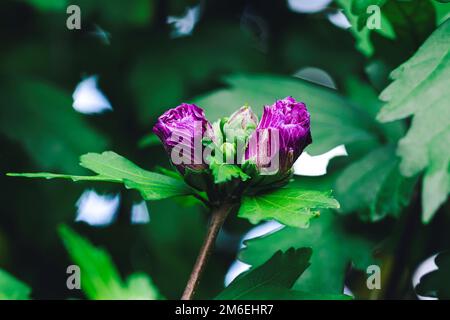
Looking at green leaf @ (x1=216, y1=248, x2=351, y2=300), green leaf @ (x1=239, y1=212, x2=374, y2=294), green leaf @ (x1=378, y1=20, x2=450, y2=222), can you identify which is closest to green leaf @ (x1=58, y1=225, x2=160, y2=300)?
green leaf @ (x1=239, y1=212, x2=374, y2=294)

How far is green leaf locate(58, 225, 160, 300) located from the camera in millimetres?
1019

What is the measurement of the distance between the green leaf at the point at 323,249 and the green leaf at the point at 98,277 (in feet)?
0.66

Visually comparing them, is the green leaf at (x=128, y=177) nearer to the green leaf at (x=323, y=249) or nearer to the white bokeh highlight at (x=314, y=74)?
the green leaf at (x=323, y=249)

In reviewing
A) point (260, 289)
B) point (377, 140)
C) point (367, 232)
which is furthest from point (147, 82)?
point (260, 289)

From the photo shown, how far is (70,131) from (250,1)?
67 centimetres

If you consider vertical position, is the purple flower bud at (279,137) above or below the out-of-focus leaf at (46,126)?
below

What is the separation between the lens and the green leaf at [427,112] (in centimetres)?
63

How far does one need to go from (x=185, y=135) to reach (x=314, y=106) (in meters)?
0.56

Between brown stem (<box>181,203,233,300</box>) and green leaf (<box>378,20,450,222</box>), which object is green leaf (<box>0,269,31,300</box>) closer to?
brown stem (<box>181,203,233,300</box>)

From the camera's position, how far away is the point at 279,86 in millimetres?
1292

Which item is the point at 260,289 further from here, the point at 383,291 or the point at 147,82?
the point at 147,82

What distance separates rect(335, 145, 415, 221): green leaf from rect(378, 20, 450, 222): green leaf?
0.84 ft

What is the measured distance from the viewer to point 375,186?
1031 mm

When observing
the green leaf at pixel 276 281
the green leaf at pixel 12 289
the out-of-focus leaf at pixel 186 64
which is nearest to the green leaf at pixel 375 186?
the green leaf at pixel 276 281
